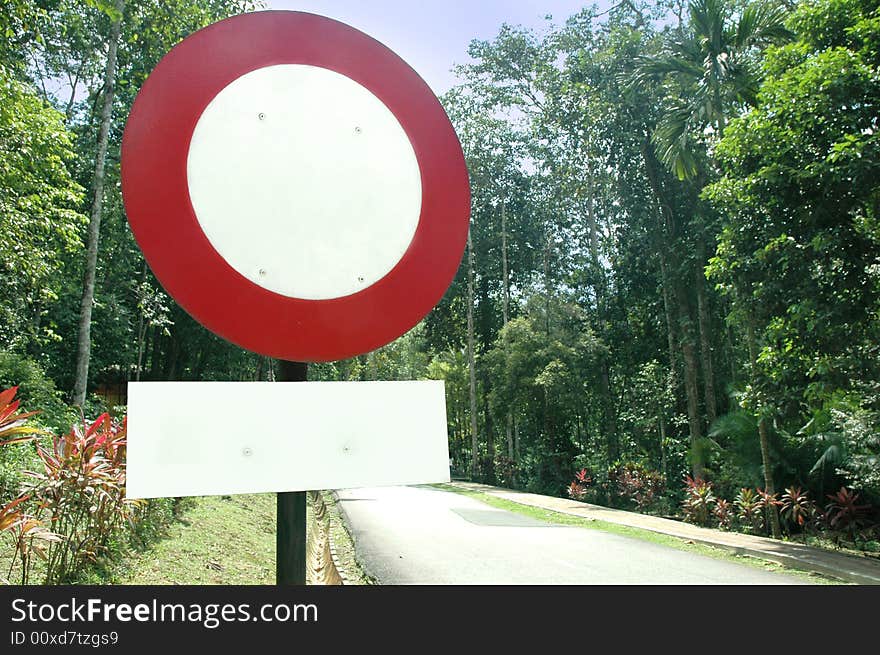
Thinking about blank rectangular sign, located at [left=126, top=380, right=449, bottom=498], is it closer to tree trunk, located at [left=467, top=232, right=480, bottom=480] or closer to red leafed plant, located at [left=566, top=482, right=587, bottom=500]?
red leafed plant, located at [left=566, top=482, right=587, bottom=500]

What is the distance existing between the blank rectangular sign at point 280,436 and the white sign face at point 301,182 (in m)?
0.18

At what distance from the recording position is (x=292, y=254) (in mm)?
1066

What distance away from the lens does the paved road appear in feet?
21.5

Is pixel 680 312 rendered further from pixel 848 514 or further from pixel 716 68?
pixel 848 514

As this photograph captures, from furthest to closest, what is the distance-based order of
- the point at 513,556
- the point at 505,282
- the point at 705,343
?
the point at 505,282 < the point at 705,343 < the point at 513,556

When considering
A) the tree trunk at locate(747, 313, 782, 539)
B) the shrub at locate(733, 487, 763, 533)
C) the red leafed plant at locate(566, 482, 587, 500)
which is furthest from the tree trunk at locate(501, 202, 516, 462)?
the tree trunk at locate(747, 313, 782, 539)

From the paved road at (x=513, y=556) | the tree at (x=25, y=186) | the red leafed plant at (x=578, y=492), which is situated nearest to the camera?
the paved road at (x=513, y=556)

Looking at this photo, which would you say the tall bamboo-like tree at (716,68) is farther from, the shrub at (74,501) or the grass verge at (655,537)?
the shrub at (74,501)

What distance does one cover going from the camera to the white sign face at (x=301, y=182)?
3.44 feet

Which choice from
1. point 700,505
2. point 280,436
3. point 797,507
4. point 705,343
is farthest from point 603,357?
point 280,436

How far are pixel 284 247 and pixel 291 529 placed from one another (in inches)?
19.1

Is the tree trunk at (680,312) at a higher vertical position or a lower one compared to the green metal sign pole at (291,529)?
higher

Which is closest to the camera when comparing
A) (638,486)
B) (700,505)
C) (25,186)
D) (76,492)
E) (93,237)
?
(76,492)

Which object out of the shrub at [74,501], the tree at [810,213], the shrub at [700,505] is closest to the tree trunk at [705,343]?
the shrub at [700,505]
